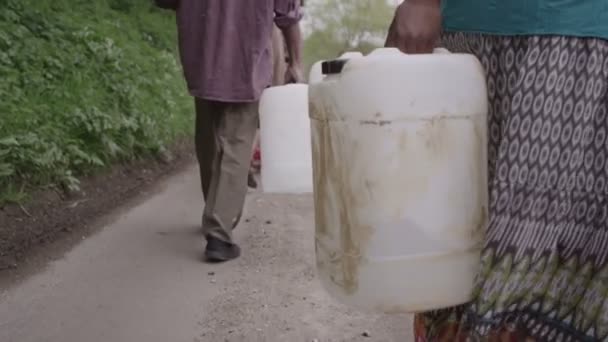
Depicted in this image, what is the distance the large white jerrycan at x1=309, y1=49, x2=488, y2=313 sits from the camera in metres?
1.44

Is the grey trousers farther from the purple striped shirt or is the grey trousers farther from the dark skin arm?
the dark skin arm

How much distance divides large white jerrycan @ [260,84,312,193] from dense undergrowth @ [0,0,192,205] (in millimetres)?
1875

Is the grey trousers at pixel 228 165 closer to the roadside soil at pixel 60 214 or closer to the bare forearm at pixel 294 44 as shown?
the bare forearm at pixel 294 44

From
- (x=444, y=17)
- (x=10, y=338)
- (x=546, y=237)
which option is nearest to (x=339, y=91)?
(x=444, y=17)

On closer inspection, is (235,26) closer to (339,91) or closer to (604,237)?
(339,91)

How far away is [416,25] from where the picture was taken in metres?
1.67

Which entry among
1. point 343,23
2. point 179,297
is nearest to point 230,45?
point 179,297

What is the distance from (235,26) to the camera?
379 centimetres

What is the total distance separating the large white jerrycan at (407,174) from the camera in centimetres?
144

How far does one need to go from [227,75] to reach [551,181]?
2497 mm

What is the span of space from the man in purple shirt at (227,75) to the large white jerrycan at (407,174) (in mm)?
2288

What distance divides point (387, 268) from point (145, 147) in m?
5.59

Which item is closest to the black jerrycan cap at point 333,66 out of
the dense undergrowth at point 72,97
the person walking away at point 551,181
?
the person walking away at point 551,181

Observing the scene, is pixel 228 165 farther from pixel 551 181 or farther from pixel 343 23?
pixel 343 23
